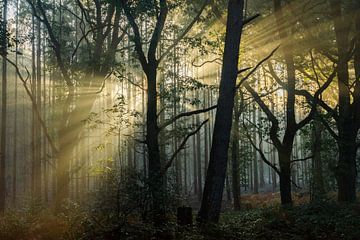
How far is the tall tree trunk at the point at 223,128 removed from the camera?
31.3 ft

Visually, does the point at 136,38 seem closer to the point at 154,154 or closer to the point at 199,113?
the point at 154,154

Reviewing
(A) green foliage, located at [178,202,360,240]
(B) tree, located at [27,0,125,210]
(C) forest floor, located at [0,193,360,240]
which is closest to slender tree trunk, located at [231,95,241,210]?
(B) tree, located at [27,0,125,210]

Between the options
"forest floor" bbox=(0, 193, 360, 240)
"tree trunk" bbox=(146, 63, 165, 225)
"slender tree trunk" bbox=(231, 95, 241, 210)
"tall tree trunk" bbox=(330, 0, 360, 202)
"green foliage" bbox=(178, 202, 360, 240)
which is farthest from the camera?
"slender tree trunk" bbox=(231, 95, 241, 210)

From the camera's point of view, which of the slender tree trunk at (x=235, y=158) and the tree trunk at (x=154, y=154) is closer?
the tree trunk at (x=154, y=154)

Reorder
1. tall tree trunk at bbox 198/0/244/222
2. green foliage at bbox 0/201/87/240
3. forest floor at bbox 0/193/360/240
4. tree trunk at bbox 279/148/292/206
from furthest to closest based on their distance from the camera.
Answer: tree trunk at bbox 279/148/292/206
tall tree trunk at bbox 198/0/244/222
green foliage at bbox 0/201/87/240
forest floor at bbox 0/193/360/240

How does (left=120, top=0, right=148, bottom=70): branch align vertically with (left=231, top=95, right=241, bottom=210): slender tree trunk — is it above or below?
above

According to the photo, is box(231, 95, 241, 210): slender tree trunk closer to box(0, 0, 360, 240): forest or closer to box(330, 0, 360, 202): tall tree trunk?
box(0, 0, 360, 240): forest

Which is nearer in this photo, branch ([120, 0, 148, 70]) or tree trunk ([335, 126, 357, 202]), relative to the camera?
branch ([120, 0, 148, 70])

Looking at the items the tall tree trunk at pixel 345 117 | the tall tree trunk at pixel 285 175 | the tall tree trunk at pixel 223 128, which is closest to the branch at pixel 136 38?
the tall tree trunk at pixel 223 128

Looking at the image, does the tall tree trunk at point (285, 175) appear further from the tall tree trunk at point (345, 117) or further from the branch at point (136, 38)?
the branch at point (136, 38)

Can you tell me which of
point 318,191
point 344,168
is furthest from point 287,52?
point 318,191

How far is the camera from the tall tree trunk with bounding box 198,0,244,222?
9.55 m

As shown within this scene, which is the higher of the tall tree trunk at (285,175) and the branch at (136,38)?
the branch at (136,38)

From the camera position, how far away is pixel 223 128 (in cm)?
984
